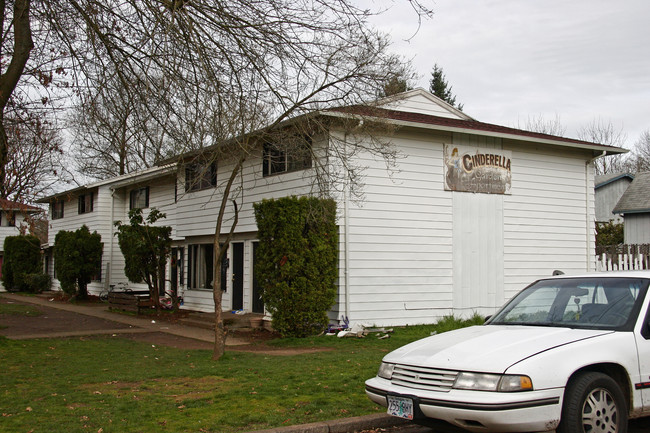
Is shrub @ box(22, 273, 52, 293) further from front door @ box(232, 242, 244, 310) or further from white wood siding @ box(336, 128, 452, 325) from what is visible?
white wood siding @ box(336, 128, 452, 325)

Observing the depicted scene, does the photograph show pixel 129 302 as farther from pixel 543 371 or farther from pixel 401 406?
pixel 543 371

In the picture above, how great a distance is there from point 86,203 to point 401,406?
29.8 meters

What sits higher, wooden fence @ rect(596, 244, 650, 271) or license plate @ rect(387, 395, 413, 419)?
wooden fence @ rect(596, 244, 650, 271)

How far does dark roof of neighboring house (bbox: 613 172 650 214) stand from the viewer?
30359mm

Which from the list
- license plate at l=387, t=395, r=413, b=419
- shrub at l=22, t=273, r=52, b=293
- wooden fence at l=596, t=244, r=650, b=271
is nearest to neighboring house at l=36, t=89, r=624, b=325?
wooden fence at l=596, t=244, r=650, b=271

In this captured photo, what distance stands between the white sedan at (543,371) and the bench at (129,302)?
18.0 metres

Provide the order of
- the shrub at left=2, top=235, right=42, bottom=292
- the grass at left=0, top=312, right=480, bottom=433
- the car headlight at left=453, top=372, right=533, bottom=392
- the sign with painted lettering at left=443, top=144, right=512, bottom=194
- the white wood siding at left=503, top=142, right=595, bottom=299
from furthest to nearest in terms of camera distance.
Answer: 1. the shrub at left=2, top=235, right=42, bottom=292
2. the white wood siding at left=503, top=142, right=595, bottom=299
3. the sign with painted lettering at left=443, top=144, right=512, bottom=194
4. the grass at left=0, top=312, right=480, bottom=433
5. the car headlight at left=453, top=372, right=533, bottom=392

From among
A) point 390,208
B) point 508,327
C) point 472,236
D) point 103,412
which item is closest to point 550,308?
point 508,327

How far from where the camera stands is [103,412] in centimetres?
723

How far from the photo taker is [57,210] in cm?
3644

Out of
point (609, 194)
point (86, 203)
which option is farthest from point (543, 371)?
point (609, 194)

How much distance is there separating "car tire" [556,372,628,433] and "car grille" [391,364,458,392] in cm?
95

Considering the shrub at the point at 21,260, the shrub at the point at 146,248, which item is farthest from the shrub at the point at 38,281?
the shrub at the point at 146,248

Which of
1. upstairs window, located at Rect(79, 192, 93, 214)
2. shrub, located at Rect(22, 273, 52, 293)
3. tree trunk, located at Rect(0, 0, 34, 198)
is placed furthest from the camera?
shrub, located at Rect(22, 273, 52, 293)
